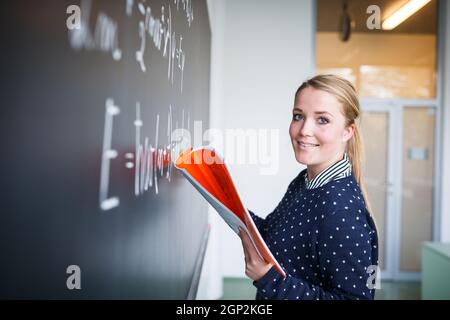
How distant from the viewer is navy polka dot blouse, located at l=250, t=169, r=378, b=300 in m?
0.56

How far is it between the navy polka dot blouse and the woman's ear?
3.1 inches

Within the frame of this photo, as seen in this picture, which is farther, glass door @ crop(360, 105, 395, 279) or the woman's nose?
glass door @ crop(360, 105, 395, 279)

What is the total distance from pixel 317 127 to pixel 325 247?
19 cm

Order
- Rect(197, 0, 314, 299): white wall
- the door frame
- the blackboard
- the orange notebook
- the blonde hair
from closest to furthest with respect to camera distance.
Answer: the blackboard, the orange notebook, the blonde hair, Rect(197, 0, 314, 299): white wall, the door frame

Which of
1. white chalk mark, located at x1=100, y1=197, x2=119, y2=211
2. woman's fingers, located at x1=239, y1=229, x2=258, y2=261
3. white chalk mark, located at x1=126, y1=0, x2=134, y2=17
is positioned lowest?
woman's fingers, located at x1=239, y1=229, x2=258, y2=261

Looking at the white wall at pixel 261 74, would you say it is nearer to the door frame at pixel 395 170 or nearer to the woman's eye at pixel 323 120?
the door frame at pixel 395 170

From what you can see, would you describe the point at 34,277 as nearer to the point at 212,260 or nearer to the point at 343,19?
the point at 212,260

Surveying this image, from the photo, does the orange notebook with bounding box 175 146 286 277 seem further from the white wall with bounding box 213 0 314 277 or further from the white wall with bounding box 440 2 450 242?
the white wall with bounding box 440 2 450 242

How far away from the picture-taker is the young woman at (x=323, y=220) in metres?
0.57

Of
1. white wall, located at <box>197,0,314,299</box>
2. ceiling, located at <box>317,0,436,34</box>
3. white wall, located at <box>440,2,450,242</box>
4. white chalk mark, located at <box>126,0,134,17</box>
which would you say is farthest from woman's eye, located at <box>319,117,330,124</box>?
white wall, located at <box>440,2,450,242</box>

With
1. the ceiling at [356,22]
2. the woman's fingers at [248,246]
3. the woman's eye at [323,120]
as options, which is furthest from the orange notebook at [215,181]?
the ceiling at [356,22]

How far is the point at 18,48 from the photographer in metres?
0.21

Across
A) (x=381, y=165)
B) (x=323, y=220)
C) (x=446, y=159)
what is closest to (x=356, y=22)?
(x=381, y=165)

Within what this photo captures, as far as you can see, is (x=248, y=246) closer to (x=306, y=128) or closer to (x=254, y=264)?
(x=254, y=264)
